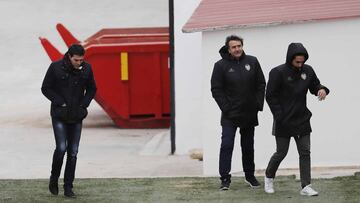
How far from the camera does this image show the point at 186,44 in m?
16.2

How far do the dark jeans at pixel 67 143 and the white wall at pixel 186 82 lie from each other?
6265mm

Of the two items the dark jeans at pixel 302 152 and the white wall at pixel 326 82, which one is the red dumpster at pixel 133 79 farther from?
the dark jeans at pixel 302 152

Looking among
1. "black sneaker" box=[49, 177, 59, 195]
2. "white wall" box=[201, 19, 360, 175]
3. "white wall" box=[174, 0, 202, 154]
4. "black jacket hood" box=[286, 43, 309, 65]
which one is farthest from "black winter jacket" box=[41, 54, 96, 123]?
"white wall" box=[174, 0, 202, 154]

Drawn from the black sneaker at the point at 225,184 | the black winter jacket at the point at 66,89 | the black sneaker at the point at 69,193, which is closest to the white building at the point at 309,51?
the black sneaker at the point at 225,184

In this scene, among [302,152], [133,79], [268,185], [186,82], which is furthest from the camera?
[133,79]

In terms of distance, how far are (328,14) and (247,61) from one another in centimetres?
329

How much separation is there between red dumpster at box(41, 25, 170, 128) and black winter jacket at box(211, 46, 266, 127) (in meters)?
9.94

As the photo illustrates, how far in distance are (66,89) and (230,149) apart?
5.42 feet

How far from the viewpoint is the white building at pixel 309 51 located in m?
12.9

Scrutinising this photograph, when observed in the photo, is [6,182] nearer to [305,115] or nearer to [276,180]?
[276,180]

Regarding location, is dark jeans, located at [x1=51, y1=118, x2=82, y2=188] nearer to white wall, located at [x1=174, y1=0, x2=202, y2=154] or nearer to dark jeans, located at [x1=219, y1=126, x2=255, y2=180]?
dark jeans, located at [x1=219, y1=126, x2=255, y2=180]

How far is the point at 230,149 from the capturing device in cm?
1013

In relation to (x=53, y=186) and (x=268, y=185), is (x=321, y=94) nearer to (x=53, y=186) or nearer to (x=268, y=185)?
(x=268, y=185)

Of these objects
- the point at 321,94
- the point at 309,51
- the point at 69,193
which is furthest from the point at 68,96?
the point at 309,51
